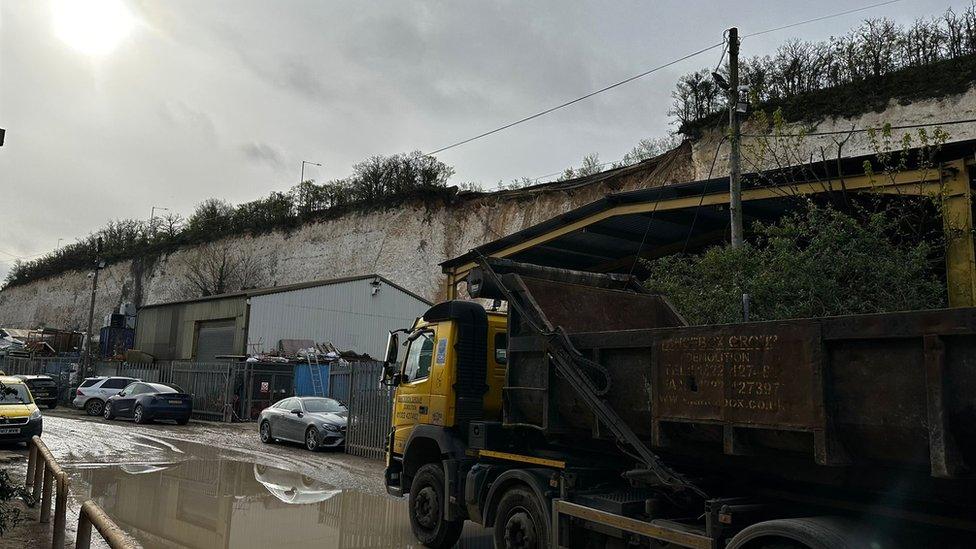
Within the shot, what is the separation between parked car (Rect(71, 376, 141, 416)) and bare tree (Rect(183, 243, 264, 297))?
26986 mm

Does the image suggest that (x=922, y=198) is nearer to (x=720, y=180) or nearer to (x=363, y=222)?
(x=720, y=180)

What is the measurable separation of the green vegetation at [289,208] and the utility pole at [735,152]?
3131cm

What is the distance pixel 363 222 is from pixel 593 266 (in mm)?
28921

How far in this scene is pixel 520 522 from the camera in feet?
22.4

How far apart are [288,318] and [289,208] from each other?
2309cm

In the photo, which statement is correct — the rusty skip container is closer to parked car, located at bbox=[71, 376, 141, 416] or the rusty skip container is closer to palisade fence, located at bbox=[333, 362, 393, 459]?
palisade fence, located at bbox=[333, 362, 393, 459]

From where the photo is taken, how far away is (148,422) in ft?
82.8

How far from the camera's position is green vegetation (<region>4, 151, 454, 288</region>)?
49188mm

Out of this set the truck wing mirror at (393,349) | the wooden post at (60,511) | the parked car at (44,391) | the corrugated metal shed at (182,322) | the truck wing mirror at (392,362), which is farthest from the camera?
the corrugated metal shed at (182,322)

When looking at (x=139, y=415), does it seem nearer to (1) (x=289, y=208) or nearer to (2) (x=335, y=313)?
(2) (x=335, y=313)

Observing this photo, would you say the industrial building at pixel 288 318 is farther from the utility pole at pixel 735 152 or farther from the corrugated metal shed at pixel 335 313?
the utility pole at pixel 735 152

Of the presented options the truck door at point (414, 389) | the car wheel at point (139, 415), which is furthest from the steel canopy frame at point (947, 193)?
the car wheel at point (139, 415)

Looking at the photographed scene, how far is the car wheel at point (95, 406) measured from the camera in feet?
90.7

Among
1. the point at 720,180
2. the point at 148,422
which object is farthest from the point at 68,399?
the point at 720,180
